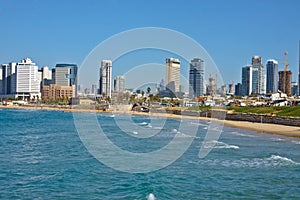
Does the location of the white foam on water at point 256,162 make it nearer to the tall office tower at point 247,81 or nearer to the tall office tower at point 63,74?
the tall office tower at point 63,74

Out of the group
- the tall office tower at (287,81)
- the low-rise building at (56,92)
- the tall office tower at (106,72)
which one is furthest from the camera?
the tall office tower at (287,81)

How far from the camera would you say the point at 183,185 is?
13.2 m

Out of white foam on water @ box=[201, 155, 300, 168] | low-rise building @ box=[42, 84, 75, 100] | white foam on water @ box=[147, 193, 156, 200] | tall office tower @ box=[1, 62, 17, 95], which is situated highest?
tall office tower @ box=[1, 62, 17, 95]

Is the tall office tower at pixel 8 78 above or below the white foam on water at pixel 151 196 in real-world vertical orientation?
above

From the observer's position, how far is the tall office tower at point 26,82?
16638cm

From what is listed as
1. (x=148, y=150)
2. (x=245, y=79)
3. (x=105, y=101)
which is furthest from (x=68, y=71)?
(x=148, y=150)

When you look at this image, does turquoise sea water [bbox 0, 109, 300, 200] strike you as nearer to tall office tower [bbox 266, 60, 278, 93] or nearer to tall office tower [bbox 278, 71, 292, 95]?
tall office tower [bbox 278, 71, 292, 95]

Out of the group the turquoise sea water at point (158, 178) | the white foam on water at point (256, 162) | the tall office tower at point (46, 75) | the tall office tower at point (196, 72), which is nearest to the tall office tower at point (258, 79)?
the tall office tower at point (46, 75)

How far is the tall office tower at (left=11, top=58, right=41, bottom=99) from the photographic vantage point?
166m

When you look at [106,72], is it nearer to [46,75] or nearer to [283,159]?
[283,159]

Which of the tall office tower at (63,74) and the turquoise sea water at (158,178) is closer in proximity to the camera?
the turquoise sea water at (158,178)

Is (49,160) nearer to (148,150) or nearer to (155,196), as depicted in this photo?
(148,150)

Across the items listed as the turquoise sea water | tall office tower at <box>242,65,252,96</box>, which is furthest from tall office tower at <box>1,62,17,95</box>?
the turquoise sea water

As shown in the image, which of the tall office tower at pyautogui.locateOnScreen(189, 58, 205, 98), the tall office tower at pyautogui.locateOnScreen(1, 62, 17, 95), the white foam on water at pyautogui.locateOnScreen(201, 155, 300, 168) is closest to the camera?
the white foam on water at pyautogui.locateOnScreen(201, 155, 300, 168)
